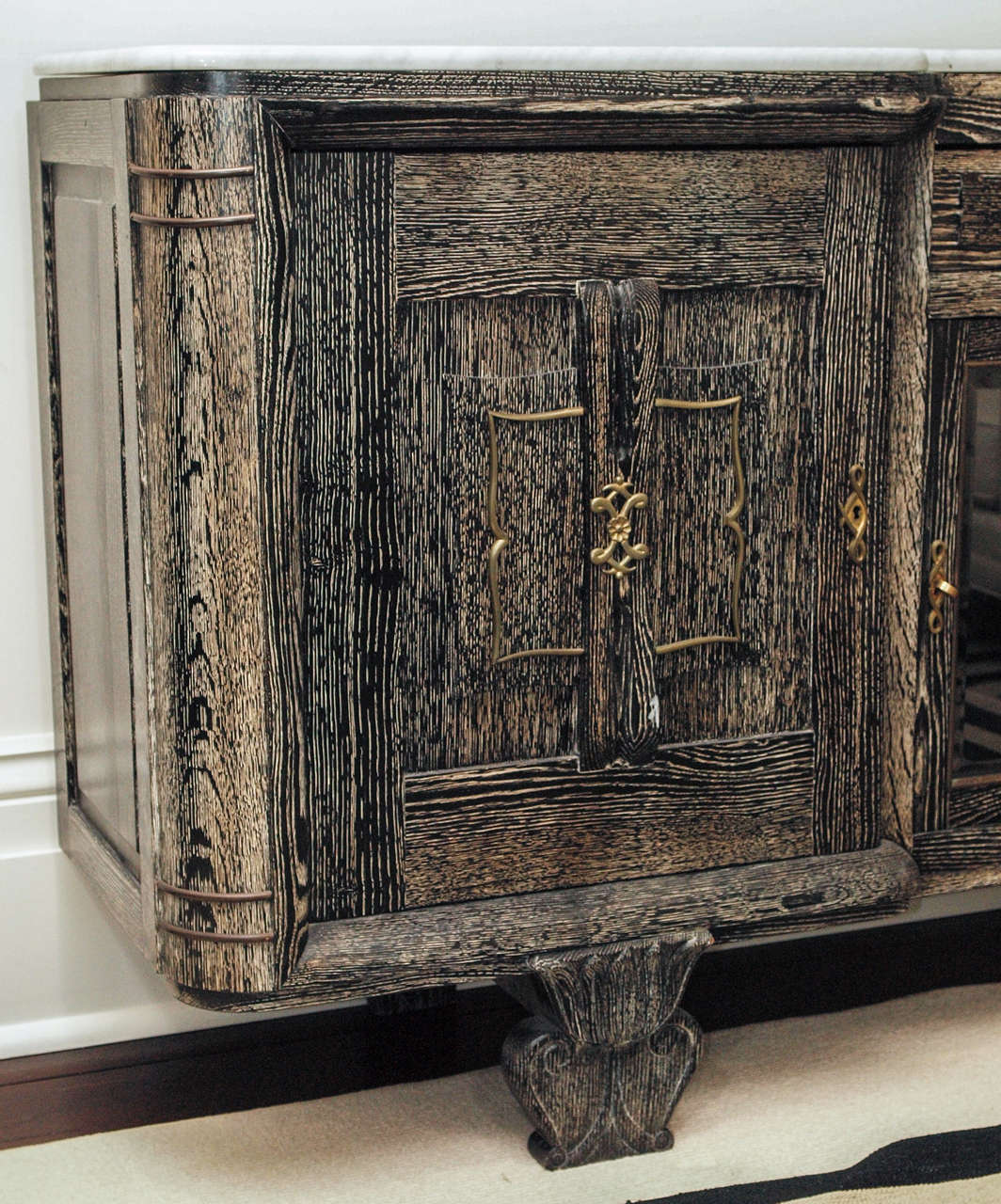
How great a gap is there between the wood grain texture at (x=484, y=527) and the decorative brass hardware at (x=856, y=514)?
20 cm

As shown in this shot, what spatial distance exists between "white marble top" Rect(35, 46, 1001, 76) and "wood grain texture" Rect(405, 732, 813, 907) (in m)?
0.44

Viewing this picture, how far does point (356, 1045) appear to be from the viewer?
137 cm

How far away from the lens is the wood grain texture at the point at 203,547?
3.11ft

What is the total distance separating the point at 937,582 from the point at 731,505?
0.58ft

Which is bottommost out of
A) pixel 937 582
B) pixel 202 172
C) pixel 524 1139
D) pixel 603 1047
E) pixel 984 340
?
pixel 524 1139

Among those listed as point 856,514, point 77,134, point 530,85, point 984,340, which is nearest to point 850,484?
point 856,514

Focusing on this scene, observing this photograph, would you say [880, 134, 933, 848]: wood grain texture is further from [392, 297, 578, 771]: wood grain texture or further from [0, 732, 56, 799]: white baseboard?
[0, 732, 56, 799]: white baseboard

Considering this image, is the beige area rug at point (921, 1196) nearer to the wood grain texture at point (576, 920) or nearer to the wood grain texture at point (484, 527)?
the wood grain texture at point (576, 920)

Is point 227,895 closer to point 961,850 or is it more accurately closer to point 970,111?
point 961,850

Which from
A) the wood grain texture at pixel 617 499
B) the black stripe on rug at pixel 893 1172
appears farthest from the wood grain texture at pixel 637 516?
the black stripe on rug at pixel 893 1172

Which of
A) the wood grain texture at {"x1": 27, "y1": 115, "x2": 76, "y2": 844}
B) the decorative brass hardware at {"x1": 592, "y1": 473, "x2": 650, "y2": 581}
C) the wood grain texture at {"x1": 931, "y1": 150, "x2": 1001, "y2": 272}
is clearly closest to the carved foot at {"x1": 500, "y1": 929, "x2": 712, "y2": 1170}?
the decorative brass hardware at {"x1": 592, "y1": 473, "x2": 650, "y2": 581}

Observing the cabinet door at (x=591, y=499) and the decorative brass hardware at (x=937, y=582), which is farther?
the decorative brass hardware at (x=937, y=582)

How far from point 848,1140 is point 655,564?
491mm

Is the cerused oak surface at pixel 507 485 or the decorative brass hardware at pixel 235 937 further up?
the cerused oak surface at pixel 507 485
